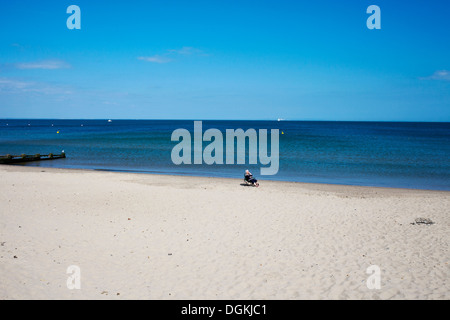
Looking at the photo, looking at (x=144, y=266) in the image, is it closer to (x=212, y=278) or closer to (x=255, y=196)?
(x=212, y=278)

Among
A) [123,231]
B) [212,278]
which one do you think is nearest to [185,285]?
[212,278]

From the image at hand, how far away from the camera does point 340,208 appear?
48.6ft

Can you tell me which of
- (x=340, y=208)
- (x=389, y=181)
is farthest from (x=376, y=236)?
(x=389, y=181)

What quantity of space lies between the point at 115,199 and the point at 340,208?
1038cm

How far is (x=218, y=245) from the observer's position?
984cm

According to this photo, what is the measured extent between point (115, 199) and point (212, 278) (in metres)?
9.47

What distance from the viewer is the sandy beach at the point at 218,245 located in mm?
7156

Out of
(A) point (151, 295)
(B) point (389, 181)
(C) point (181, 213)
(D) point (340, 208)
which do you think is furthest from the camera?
(B) point (389, 181)

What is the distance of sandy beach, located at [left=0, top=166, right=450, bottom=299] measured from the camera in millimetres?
7156

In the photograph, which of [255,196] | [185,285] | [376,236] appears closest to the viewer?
[185,285]

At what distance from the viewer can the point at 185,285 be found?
7309 millimetres
